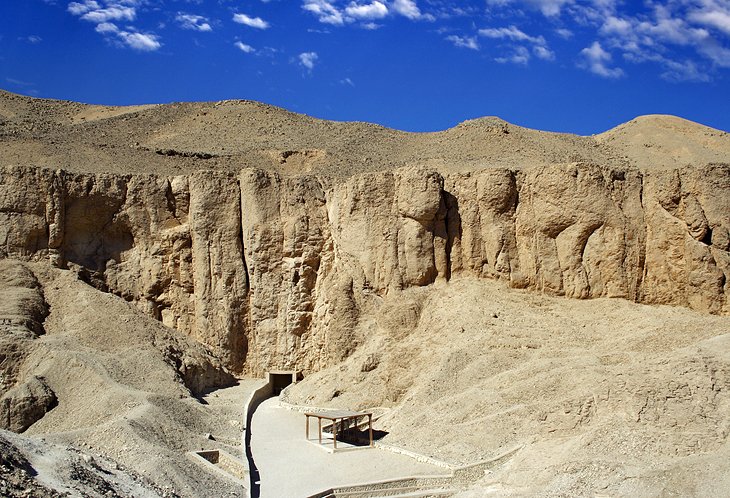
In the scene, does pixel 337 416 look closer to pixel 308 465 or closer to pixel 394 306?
pixel 308 465

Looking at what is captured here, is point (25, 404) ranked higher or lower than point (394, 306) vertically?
lower

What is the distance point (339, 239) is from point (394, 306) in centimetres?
415

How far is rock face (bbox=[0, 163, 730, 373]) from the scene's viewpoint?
1144 inches

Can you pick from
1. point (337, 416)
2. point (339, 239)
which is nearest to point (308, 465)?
point (337, 416)

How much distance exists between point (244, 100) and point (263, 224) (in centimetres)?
2398

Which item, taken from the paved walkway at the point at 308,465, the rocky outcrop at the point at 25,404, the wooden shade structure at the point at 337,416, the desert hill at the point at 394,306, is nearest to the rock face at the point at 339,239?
the desert hill at the point at 394,306

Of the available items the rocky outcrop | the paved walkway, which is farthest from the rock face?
the rocky outcrop

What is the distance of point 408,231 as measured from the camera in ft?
101

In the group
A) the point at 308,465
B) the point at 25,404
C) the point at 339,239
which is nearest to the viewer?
the point at 308,465

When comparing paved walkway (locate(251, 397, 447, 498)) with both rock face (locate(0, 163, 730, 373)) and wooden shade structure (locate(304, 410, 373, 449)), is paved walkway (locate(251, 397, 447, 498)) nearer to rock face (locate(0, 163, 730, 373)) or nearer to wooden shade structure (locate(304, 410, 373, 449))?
wooden shade structure (locate(304, 410, 373, 449))

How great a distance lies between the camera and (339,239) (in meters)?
32.6

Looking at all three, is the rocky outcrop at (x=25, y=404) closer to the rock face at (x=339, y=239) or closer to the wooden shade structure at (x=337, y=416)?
the wooden shade structure at (x=337, y=416)

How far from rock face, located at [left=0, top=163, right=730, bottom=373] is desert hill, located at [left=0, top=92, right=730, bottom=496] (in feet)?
0.24

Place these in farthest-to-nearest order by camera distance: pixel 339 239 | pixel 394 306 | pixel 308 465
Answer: pixel 339 239
pixel 394 306
pixel 308 465
